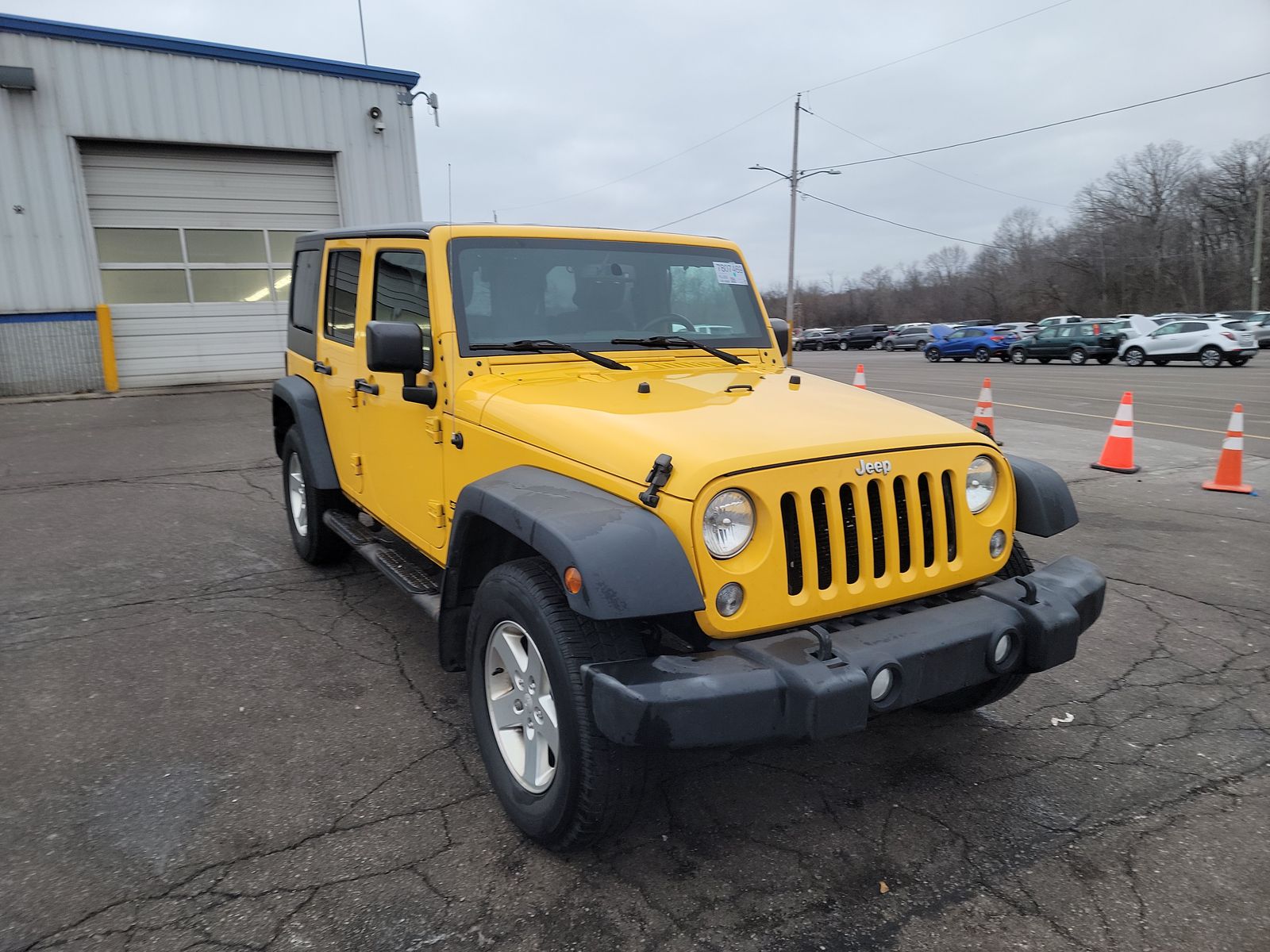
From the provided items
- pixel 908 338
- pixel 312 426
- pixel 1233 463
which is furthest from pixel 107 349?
pixel 908 338

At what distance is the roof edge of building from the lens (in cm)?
1399

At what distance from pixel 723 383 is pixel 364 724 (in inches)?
78.7

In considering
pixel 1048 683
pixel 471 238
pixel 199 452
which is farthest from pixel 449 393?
pixel 199 452

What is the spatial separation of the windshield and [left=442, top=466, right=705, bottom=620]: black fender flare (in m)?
1.11

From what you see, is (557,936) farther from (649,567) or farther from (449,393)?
(449,393)

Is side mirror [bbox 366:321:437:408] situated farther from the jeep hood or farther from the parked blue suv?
the parked blue suv

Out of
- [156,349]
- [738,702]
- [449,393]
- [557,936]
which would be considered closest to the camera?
[738,702]

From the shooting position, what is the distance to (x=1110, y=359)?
1129 inches

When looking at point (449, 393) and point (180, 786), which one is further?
point (449, 393)

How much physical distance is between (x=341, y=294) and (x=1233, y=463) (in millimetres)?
7574

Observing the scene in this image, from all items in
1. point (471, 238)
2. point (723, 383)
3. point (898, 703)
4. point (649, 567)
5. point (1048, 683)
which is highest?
point (471, 238)

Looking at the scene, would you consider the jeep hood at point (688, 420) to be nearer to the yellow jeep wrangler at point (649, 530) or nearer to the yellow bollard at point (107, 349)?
the yellow jeep wrangler at point (649, 530)

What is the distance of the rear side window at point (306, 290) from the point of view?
487 centimetres

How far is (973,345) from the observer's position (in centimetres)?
3359
